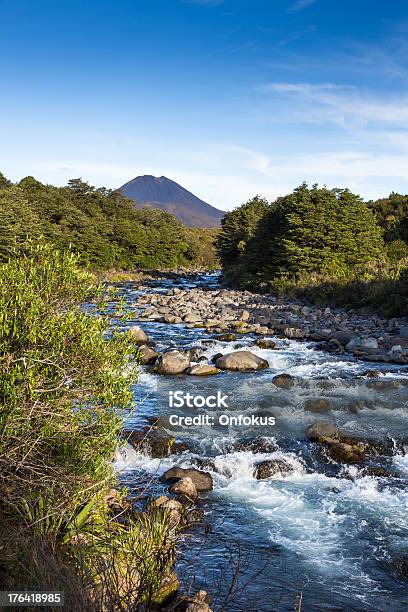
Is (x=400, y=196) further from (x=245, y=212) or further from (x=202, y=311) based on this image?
(x=202, y=311)

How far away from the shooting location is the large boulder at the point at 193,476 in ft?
32.3

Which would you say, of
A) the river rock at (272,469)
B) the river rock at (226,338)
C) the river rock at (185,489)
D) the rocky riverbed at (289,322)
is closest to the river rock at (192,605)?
the river rock at (185,489)

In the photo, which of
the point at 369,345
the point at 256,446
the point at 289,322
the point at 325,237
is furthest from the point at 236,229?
the point at 256,446

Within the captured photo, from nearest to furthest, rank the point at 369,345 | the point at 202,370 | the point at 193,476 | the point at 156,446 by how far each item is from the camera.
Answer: the point at 193,476 < the point at 156,446 < the point at 202,370 < the point at 369,345

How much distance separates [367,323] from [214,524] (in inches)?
720

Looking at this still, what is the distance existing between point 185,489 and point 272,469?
2.28m

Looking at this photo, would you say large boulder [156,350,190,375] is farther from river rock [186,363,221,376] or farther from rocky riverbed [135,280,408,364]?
rocky riverbed [135,280,408,364]

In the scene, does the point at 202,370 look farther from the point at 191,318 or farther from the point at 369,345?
the point at 191,318

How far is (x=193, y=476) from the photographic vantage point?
32.6 feet

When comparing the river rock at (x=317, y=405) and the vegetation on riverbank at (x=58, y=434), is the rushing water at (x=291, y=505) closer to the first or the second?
the river rock at (x=317, y=405)

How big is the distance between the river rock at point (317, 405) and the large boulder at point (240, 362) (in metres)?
3.69

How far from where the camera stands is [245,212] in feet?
186

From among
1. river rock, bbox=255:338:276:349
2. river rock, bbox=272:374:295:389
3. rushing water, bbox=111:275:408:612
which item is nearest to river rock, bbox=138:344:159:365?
rushing water, bbox=111:275:408:612

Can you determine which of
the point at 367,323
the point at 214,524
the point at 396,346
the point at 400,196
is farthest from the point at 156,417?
the point at 400,196
